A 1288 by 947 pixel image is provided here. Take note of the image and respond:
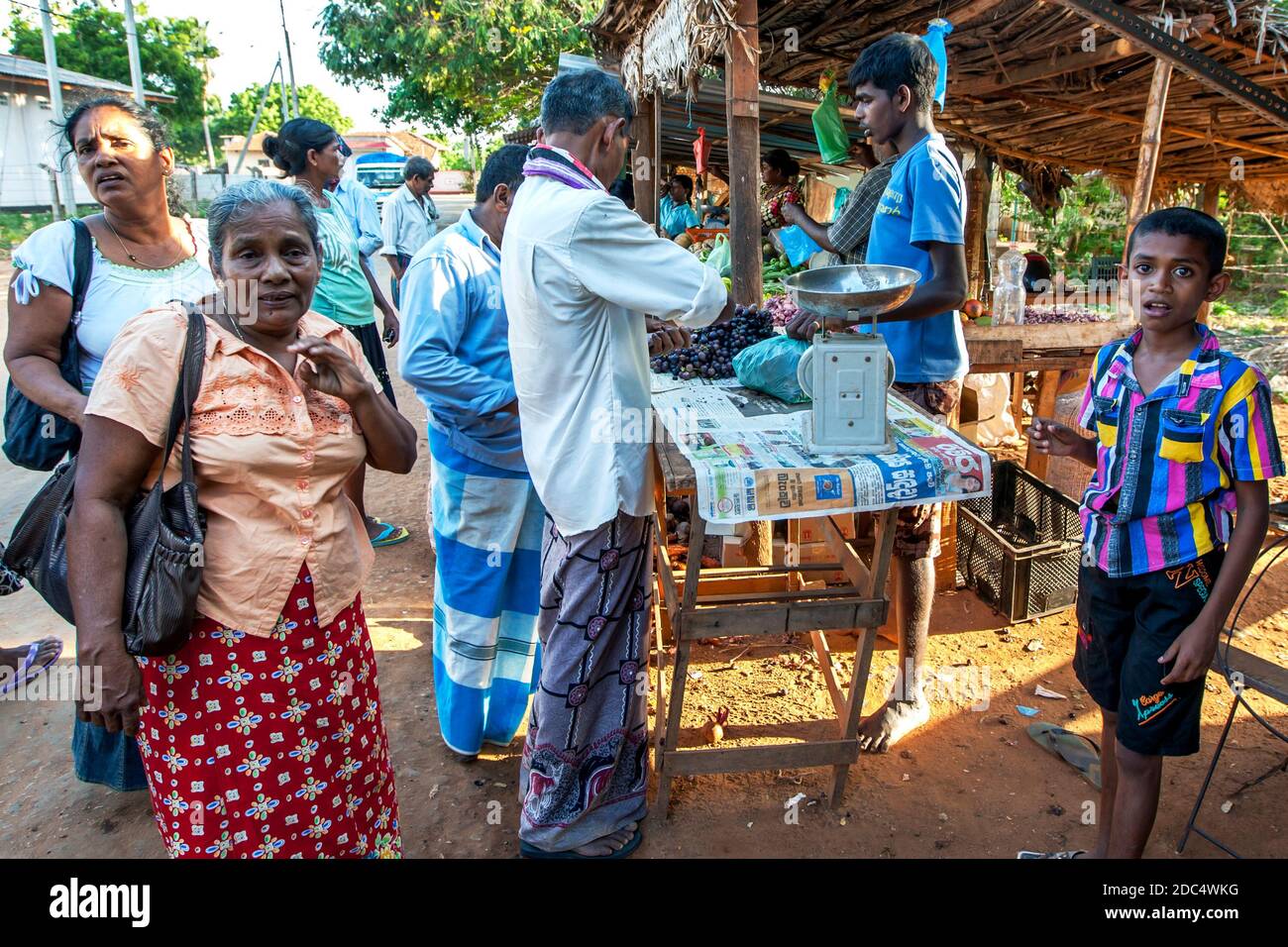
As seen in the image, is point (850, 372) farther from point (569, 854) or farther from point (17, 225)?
point (17, 225)

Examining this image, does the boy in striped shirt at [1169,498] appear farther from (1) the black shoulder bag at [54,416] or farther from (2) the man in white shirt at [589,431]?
(1) the black shoulder bag at [54,416]

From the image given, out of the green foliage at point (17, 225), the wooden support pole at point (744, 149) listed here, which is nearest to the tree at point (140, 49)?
the green foliage at point (17, 225)

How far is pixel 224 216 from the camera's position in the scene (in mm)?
1690

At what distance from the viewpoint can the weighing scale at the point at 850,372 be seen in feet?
6.66

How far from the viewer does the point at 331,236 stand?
13.9 feet

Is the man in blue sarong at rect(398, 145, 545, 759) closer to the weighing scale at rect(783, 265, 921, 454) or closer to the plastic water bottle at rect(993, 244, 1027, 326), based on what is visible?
the weighing scale at rect(783, 265, 921, 454)

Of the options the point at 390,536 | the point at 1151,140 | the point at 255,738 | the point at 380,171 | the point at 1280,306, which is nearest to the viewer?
the point at 255,738

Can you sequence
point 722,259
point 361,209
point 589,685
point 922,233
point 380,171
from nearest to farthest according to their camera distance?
point 589,685 < point 922,233 < point 722,259 < point 361,209 < point 380,171

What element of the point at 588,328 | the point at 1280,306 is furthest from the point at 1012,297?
the point at 1280,306

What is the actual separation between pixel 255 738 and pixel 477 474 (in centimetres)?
125

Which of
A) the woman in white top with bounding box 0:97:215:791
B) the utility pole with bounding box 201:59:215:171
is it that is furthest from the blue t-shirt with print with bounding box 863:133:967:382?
the utility pole with bounding box 201:59:215:171

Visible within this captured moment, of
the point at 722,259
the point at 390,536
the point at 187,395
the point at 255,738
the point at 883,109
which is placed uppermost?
the point at 883,109
